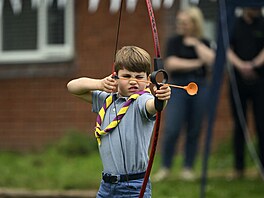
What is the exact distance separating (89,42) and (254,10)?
362 centimetres

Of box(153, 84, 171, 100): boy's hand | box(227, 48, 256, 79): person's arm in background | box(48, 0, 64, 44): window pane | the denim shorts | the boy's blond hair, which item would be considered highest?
box(48, 0, 64, 44): window pane

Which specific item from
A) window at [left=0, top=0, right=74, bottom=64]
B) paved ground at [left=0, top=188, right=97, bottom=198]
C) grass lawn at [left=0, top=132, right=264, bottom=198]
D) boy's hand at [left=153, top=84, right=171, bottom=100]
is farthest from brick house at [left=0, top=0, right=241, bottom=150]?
Answer: boy's hand at [left=153, top=84, right=171, bottom=100]

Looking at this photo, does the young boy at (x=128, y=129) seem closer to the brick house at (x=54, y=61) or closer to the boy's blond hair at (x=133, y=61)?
the boy's blond hair at (x=133, y=61)

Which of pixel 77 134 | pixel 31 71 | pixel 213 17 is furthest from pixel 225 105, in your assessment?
pixel 31 71

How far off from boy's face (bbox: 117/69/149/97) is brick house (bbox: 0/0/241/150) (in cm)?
655

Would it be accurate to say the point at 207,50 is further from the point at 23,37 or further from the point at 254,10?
the point at 23,37

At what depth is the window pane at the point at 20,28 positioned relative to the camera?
39.7ft

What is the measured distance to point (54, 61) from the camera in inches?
463

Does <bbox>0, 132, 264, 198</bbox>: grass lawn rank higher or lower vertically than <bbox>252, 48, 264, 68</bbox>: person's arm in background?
lower

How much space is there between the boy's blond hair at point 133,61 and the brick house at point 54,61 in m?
6.54

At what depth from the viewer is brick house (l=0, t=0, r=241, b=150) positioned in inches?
447

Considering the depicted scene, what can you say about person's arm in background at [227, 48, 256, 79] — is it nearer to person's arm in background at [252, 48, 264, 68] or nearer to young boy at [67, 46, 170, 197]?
person's arm in background at [252, 48, 264, 68]

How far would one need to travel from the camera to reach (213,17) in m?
10.7

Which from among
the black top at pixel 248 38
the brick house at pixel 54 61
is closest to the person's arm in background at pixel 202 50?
the black top at pixel 248 38
